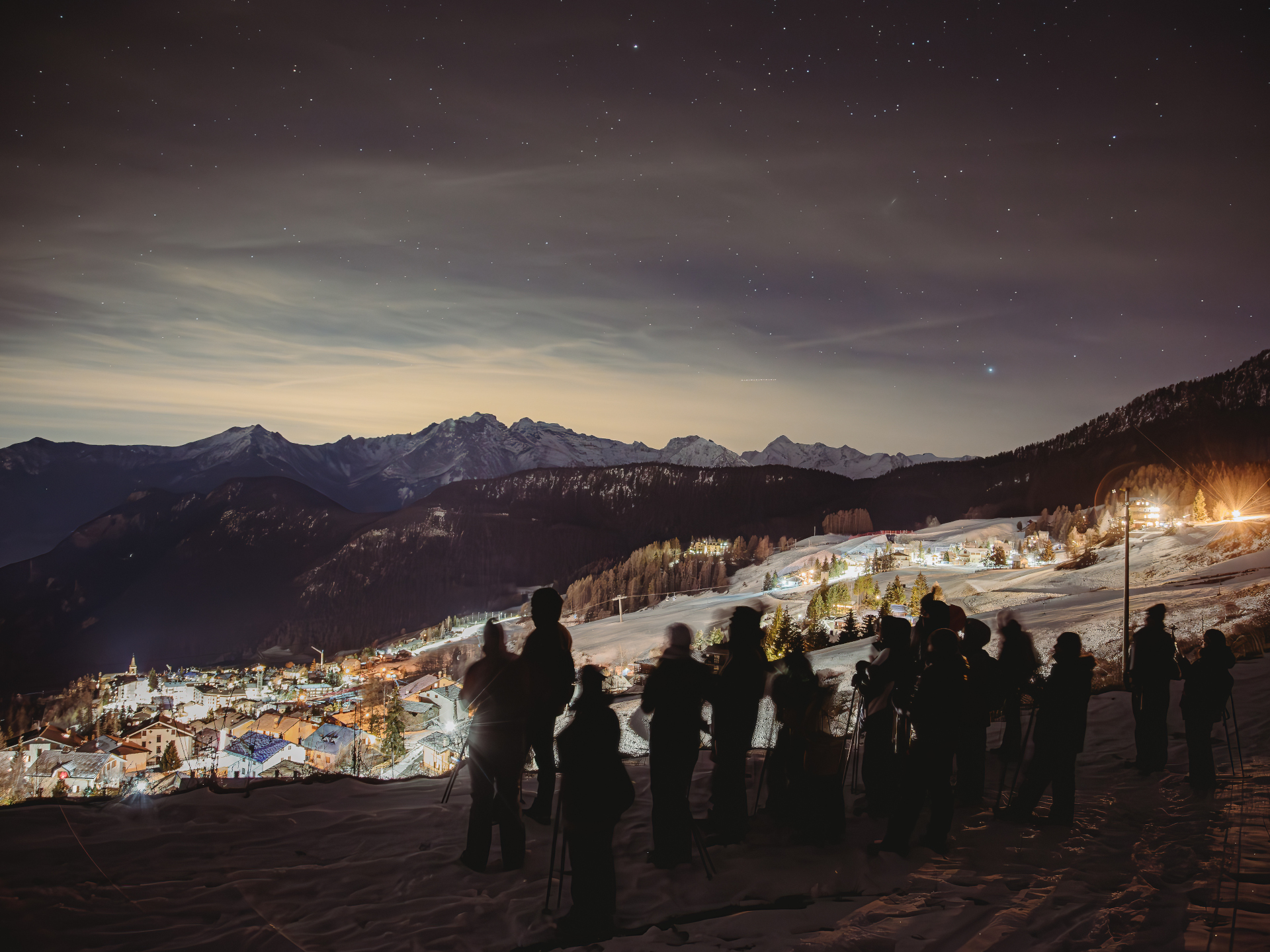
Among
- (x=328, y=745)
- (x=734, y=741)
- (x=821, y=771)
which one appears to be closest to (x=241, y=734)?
(x=328, y=745)

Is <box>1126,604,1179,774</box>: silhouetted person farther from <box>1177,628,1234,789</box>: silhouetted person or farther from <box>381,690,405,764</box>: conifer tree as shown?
<box>381,690,405,764</box>: conifer tree

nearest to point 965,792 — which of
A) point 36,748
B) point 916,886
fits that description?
point 916,886

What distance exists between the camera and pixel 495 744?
232 inches

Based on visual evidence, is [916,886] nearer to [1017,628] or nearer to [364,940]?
[1017,628]

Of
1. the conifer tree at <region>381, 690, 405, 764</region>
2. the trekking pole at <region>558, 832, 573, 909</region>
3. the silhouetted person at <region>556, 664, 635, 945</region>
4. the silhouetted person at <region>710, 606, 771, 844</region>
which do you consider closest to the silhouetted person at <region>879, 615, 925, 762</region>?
the silhouetted person at <region>710, 606, 771, 844</region>

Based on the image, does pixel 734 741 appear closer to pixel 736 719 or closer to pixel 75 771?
pixel 736 719

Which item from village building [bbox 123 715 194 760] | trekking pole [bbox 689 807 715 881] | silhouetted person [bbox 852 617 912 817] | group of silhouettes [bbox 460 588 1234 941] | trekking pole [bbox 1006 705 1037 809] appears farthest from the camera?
village building [bbox 123 715 194 760]

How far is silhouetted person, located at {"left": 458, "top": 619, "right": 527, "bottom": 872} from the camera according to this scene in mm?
5883

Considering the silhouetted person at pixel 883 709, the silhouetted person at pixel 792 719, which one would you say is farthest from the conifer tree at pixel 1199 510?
the silhouetted person at pixel 792 719

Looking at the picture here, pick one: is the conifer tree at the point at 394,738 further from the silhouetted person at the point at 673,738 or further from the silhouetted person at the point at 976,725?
the silhouetted person at the point at 976,725

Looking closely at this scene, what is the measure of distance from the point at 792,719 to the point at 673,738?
1292 millimetres

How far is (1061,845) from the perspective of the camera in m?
6.44

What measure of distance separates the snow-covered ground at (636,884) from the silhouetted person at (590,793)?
33 cm

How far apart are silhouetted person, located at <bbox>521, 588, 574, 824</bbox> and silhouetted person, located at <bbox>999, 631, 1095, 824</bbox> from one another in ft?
17.0
